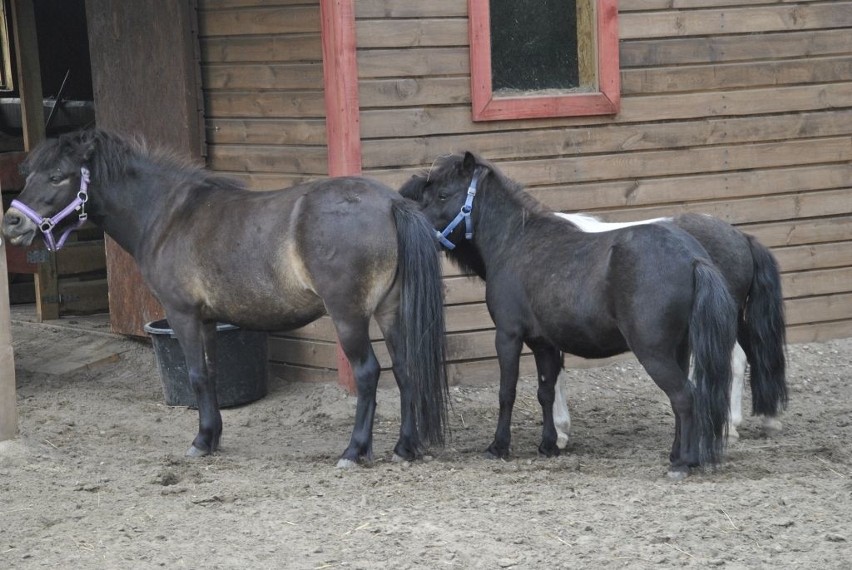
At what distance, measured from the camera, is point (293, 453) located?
20.5 ft

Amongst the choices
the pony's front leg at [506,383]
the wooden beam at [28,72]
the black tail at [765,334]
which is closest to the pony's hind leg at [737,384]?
the black tail at [765,334]

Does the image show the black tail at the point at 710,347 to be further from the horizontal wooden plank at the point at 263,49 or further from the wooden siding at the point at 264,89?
the horizontal wooden plank at the point at 263,49

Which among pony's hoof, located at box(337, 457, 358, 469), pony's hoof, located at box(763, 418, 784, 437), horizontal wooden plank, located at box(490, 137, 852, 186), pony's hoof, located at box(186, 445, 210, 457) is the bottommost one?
pony's hoof, located at box(763, 418, 784, 437)

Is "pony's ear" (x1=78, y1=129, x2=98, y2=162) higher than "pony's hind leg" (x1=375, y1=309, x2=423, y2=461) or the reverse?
higher

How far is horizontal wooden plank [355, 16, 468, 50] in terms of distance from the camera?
6766 mm

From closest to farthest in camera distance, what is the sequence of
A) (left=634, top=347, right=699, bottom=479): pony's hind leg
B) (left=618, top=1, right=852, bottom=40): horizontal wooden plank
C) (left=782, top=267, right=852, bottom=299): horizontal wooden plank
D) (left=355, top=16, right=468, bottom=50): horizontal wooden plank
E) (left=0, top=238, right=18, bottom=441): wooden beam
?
1. (left=634, top=347, right=699, bottom=479): pony's hind leg
2. (left=0, top=238, right=18, bottom=441): wooden beam
3. (left=355, top=16, right=468, bottom=50): horizontal wooden plank
4. (left=618, top=1, right=852, bottom=40): horizontal wooden plank
5. (left=782, top=267, right=852, bottom=299): horizontal wooden plank

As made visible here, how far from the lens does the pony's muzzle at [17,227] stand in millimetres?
5922

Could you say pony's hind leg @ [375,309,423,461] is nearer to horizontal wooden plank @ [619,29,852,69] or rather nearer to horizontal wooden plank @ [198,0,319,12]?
horizontal wooden plank @ [198,0,319,12]

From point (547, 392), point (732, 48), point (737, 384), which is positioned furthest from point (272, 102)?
point (737, 384)

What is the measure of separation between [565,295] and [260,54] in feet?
10.0

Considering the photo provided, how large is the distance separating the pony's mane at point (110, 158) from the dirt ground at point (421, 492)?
1475 millimetres

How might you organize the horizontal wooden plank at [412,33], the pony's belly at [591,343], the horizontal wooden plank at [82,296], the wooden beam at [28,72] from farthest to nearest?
the horizontal wooden plank at [82,296]
the wooden beam at [28,72]
the horizontal wooden plank at [412,33]
the pony's belly at [591,343]

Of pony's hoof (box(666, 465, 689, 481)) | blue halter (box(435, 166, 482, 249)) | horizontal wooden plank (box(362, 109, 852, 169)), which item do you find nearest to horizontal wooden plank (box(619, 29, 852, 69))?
horizontal wooden plank (box(362, 109, 852, 169))

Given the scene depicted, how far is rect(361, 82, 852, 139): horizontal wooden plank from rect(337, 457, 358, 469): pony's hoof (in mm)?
2105
